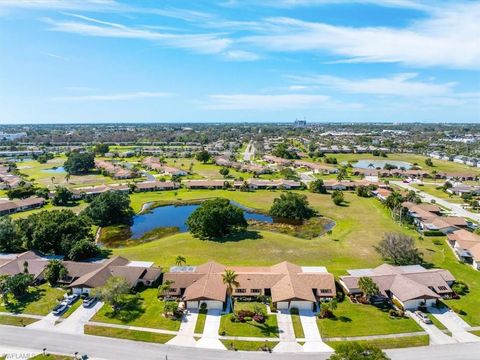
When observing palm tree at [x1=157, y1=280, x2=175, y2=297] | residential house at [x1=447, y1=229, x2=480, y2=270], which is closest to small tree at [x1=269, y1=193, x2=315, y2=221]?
residential house at [x1=447, y1=229, x2=480, y2=270]

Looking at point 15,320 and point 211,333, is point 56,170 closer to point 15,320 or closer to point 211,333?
point 15,320

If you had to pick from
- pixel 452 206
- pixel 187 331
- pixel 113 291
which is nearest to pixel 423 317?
pixel 187 331

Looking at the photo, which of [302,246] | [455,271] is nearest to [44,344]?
[302,246]

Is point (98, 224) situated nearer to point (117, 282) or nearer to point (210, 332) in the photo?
point (117, 282)

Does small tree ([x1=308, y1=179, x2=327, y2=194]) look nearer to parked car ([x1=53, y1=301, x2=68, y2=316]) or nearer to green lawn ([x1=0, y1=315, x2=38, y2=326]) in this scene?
parked car ([x1=53, y1=301, x2=68, y2=316])

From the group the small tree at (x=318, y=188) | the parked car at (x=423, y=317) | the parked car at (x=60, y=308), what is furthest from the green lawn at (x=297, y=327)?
the small tree at (x=318, y=188)

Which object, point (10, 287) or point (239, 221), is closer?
point (10, 287)
